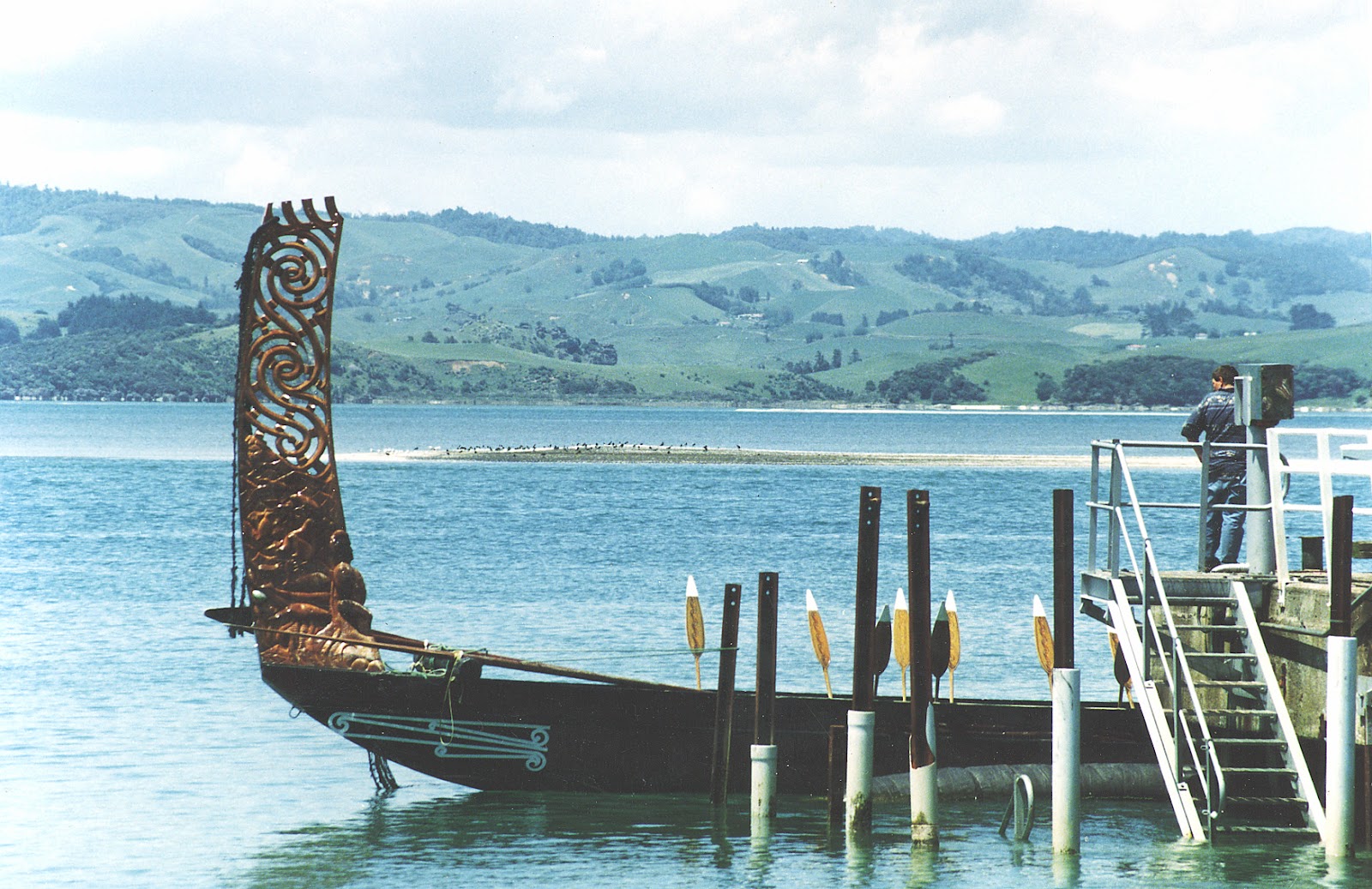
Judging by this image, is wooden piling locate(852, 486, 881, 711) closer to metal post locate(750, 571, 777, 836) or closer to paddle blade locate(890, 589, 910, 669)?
metal post locate(750, 571, 777, 836)

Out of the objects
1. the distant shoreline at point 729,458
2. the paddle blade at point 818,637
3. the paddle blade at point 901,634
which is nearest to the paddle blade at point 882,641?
the paddle blade at point 901,634

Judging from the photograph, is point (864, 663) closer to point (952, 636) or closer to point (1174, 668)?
point (1174, 668)

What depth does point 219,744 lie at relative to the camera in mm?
25938

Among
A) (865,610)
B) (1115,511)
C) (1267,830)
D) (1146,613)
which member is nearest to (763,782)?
(865,610)

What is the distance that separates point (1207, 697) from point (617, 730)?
6.56 meters

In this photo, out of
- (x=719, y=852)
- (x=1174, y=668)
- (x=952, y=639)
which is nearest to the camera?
(x=1174, y=668)

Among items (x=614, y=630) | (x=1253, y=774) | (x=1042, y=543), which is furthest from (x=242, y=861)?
(x=1042, y=543)

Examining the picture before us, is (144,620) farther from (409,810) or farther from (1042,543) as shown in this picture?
(1042,543)

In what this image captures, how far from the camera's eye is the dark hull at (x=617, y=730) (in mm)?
19797

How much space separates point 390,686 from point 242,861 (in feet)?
8.17

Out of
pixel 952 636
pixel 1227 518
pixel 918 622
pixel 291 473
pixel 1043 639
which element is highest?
pixel 291 473

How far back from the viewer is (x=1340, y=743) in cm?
1627

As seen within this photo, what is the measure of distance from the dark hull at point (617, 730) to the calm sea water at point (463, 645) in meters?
0.54

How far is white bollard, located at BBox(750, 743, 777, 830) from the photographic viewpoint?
18.9 m
